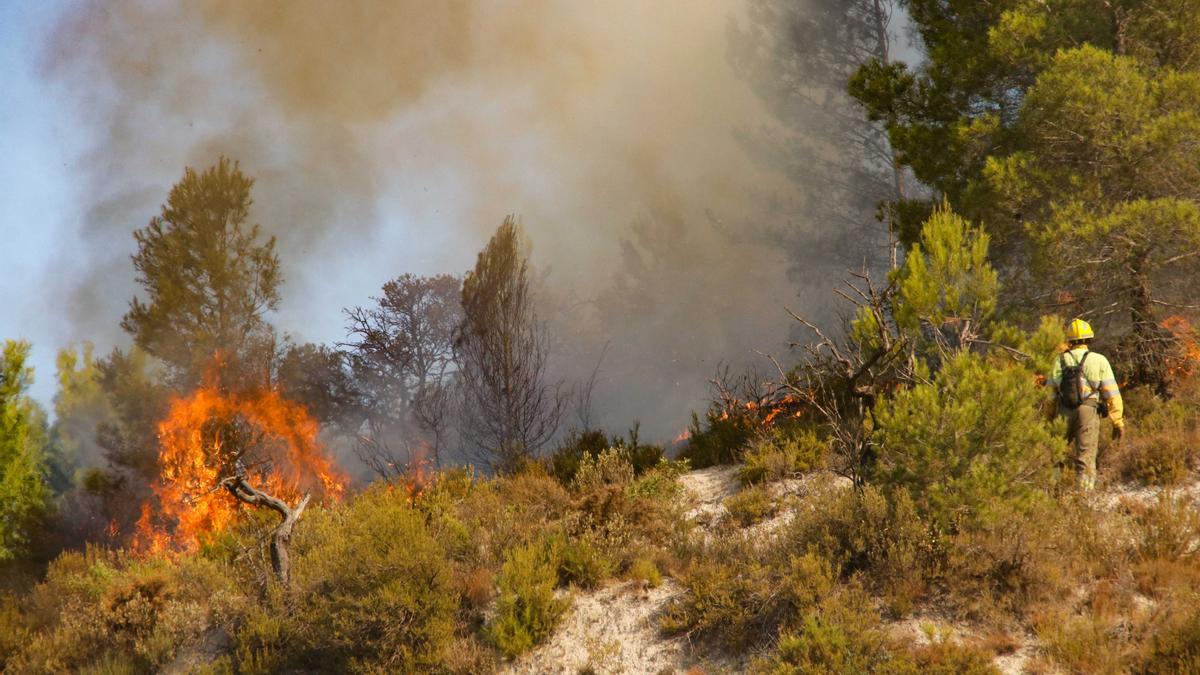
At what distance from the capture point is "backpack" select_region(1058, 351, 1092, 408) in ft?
28.6

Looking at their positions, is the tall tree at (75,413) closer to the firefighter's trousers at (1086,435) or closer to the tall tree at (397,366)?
Answer: the tall tree at (397,366)

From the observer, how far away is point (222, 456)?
56.6ft

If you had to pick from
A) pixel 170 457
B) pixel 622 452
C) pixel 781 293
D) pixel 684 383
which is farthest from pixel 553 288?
pixel 622 452

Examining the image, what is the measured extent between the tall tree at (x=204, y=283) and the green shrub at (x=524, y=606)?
724 inches

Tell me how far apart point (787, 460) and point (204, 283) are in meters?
20.9

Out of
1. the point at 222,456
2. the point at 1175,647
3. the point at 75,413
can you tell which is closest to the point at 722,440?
the point at 1175,647

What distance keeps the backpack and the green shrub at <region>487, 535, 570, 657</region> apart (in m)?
5.62

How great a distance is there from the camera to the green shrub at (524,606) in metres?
7.91

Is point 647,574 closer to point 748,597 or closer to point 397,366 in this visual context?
point 748,597

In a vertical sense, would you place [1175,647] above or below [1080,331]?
below

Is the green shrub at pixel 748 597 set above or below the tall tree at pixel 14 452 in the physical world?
below

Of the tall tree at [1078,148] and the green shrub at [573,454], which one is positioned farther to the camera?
the green shrub at [573,454]

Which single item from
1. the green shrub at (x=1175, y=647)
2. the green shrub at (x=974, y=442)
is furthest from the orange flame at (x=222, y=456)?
the green shrub at (x=1175, y=647)

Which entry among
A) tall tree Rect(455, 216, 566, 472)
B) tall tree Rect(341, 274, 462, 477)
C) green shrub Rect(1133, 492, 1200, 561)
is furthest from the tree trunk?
tall tree Rect(341, 274, 462, 477)
